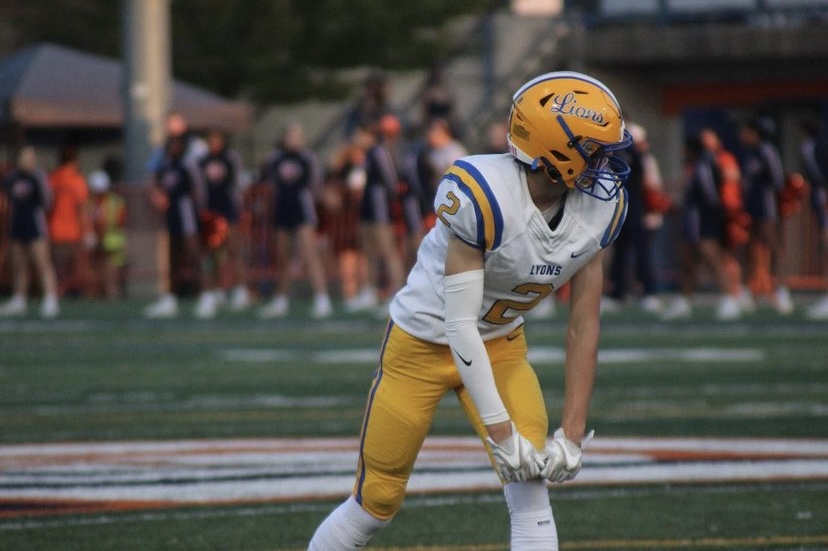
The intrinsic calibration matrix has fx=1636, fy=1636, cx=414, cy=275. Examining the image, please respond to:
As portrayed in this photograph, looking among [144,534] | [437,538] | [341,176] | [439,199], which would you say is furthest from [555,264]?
[341,176]

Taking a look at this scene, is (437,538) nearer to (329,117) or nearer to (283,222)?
(283,222)

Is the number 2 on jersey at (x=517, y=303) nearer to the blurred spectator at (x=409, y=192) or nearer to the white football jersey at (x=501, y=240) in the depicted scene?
the white football jersey at (x=501, y=240)

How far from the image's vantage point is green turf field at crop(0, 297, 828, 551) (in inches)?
Result: 239

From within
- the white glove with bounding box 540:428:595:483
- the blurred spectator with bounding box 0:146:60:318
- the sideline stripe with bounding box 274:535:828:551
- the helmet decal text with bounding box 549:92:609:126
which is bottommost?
the blurred spectator with bounding box 0:146:60:318

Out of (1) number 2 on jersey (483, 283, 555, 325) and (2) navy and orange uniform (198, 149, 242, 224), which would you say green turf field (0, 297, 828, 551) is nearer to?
(1) number 2 on jersey (483, 283, 555, 325)

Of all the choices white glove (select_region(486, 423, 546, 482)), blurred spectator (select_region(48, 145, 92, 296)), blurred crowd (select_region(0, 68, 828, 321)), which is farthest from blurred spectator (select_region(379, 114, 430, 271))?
white glove (select_region(486, 423, 546, 482))

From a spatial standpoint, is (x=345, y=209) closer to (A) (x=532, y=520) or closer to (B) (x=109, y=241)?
(B) (x=109, y=241)

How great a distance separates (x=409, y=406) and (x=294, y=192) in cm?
1232

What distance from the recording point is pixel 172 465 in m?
7.60

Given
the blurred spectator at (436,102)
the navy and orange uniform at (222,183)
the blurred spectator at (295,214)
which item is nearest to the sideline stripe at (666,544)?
the blurred spectator at (295,214)

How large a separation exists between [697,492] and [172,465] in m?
2.42

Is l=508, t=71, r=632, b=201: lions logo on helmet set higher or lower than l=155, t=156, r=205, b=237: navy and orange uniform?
higher

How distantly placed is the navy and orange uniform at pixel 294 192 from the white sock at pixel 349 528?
12268 millimetres

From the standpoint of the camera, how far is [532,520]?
459 centimetres
